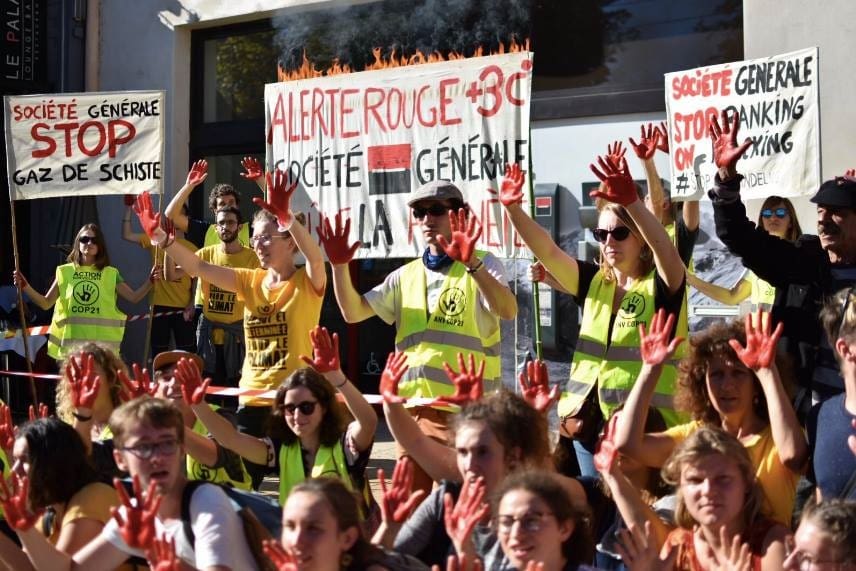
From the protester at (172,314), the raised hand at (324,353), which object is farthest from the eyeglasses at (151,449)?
the protester at (172,314)

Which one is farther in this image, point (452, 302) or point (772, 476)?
point (452, 302)

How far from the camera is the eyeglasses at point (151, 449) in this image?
375 cm

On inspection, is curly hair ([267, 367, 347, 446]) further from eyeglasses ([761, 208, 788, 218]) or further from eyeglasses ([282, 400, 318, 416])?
eyeglasses ([761, 208, 788, 218])

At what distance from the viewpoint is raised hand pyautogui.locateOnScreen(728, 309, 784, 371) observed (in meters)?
3.76

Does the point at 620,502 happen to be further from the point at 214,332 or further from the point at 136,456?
the point at 214,332

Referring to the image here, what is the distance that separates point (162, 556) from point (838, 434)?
2042 mm

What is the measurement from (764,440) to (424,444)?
4.00ft

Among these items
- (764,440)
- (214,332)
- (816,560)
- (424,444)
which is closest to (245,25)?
(214,332)

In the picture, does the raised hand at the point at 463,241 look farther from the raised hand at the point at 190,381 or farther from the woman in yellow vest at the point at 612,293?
the raised hand at the point at 190,381

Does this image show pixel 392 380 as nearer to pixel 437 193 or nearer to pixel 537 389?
pixel 537 389

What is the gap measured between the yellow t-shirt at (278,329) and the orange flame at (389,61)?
3.37m

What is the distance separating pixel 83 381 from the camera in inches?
187

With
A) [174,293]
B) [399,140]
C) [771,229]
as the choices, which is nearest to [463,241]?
[399,140]

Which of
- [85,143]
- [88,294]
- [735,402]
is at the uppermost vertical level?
[85,143]
